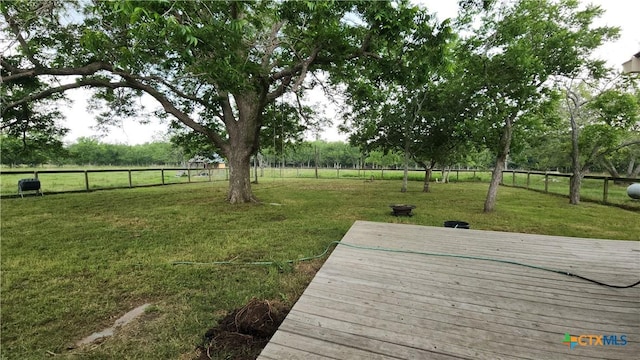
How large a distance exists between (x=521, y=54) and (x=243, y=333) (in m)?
8.23

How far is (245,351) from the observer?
1.92m

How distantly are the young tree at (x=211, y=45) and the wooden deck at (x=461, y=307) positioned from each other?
3.24 metres

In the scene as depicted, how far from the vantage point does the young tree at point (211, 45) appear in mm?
4102

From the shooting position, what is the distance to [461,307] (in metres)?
2.09

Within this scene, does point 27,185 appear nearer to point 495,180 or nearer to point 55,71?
point 55,71

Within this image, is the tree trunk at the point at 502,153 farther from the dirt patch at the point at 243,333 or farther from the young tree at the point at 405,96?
the dirt patch at the point at 243,333

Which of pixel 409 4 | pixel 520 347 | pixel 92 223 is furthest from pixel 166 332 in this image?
pixel 409 4

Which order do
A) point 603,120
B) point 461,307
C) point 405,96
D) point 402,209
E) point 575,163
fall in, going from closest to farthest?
1. point 461,307
2. point 402,209
3. point 603,120
4. point 575,163
5. point 405,96

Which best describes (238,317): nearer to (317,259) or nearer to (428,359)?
(428,359)

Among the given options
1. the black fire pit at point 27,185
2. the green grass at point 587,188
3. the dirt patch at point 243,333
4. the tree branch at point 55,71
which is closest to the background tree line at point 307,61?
the tree branch at point 55,71

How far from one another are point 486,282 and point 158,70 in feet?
29.7

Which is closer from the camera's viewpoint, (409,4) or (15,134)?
(409,4)

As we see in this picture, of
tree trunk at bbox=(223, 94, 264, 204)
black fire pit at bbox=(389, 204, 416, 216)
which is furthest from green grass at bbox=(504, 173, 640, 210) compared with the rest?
tree trunk at bbox=(223, 94, 264, 204)

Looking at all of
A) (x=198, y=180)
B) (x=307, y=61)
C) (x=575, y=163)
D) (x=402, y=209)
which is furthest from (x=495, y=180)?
(x=198, y=180)
